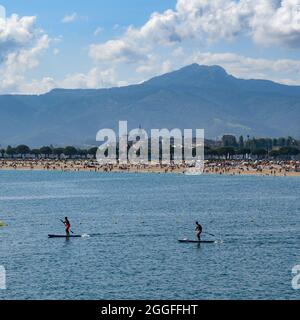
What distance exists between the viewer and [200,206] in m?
108

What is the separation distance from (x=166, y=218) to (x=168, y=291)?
4355 cm

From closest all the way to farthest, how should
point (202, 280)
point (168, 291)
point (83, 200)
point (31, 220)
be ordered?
point (168, 291)
point (202, 280)
point (31, 220)
point (83, 200)

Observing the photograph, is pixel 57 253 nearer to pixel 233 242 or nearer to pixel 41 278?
pixel 41 278

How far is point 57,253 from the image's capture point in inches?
2386

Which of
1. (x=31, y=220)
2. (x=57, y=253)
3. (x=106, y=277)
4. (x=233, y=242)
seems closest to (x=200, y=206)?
(x=31, y=220)

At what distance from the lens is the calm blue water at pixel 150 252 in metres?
46.4

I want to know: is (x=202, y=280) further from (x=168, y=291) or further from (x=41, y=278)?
(x=41, y=278)

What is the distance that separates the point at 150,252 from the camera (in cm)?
5984

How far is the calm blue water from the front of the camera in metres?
46.4
